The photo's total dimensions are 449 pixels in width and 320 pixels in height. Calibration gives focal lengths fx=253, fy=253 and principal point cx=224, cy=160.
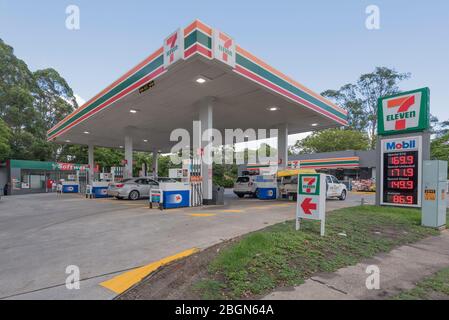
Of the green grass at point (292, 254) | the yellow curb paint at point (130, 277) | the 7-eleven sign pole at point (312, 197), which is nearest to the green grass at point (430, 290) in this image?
the green grass at point (292, 254)

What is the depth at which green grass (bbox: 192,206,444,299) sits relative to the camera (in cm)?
334

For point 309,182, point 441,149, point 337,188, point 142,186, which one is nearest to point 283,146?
point 337,188

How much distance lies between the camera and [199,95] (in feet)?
37.1

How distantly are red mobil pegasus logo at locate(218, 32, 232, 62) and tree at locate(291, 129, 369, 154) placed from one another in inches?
1318

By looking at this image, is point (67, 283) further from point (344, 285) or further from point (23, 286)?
point (344, 285)

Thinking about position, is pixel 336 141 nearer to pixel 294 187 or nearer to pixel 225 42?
pixel 294 187

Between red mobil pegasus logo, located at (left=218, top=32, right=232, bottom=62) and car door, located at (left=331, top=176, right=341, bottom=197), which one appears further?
car door, located at (left=331, top=176, right=341, bottom=197)

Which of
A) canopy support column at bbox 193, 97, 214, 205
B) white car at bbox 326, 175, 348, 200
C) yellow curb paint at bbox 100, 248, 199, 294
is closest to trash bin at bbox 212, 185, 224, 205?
canopy support column at bbox 193, 97, 214, 205

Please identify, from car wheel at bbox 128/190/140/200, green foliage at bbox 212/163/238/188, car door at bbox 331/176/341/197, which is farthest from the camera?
green foliage at bbox 212/163/238/188

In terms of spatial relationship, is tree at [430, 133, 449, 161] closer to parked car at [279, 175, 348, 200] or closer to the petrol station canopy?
the petrol station canopy

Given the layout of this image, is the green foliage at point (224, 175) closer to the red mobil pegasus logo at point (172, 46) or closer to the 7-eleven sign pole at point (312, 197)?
the red mobil pegasus logo at point (172, 46)

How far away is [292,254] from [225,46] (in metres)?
6.48

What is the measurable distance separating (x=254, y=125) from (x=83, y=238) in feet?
44.2
